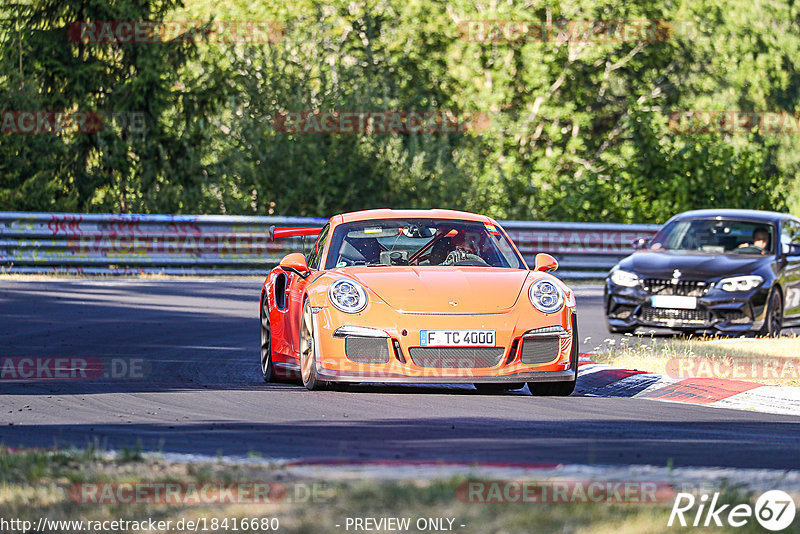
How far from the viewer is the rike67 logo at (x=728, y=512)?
500 centimetres

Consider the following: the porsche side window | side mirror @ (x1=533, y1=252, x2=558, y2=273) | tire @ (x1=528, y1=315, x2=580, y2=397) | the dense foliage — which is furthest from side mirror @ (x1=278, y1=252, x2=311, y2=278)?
the dense foliage

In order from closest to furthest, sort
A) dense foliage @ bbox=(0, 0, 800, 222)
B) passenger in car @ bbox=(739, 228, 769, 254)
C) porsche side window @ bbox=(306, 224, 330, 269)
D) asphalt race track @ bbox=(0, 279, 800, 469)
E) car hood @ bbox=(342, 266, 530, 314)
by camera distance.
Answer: asphalt race track @ bbox=(0, 279, 800, 469) → car hood @ bbox=(342, 266, 530, 314) → porsche side window @ bbox=(306, 224, 330, 269) → passenger in car @ bbox=(739, 228, 769, 254) → dense foliage @ bbox=(0, 0, 800, 222)

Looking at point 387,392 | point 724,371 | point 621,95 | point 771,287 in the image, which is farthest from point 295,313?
point 621,95

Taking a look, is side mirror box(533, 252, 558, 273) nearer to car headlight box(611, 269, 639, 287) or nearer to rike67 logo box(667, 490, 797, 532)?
rike67 logo box(667, 490, 797, 532)

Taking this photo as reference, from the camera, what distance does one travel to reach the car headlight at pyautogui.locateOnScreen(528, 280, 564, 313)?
992 cm

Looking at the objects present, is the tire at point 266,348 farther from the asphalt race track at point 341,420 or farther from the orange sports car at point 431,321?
the orange sports car at point 431,321

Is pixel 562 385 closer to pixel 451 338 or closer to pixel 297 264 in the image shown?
pixel 451 338

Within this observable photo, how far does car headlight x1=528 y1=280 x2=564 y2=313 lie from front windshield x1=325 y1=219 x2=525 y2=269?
0.73 metres

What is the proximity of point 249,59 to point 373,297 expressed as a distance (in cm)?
2531

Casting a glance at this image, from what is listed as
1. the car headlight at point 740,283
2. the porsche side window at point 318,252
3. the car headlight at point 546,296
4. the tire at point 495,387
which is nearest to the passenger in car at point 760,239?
the car headlight at point 740,283

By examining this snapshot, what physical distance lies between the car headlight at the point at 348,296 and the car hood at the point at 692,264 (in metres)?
6.55

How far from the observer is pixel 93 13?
32.7 meters

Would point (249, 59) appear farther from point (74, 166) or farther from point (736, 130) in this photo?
point (736, 130)

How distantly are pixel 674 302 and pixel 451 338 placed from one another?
6462 millimetres
